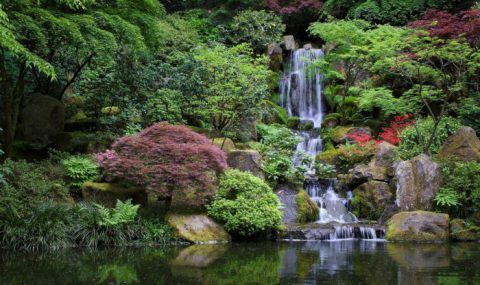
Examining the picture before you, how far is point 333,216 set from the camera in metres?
15.3

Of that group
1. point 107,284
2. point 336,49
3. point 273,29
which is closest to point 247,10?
point 273,29

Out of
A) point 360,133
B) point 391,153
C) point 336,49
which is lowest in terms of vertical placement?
point 391,153

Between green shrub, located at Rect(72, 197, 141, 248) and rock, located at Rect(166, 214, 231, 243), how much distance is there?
107 cm

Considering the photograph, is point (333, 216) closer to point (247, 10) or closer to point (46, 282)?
point (46, 282)

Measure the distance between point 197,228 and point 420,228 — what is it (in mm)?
5710

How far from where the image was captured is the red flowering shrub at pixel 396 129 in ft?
61.6

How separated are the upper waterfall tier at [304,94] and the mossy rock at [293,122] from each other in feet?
2.50

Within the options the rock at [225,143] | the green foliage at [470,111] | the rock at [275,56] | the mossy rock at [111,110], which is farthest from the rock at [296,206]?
the rock at [275,56]

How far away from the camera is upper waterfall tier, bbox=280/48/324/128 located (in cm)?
2394

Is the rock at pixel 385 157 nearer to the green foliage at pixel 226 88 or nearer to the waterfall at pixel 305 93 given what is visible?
the waterfall at pixel 305 93

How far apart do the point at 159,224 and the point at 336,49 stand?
46.4 ft

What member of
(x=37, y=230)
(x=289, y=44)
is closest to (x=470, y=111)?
(x=289, y=44)

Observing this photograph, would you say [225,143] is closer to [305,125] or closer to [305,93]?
[305,125]

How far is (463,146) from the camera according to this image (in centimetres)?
1505
